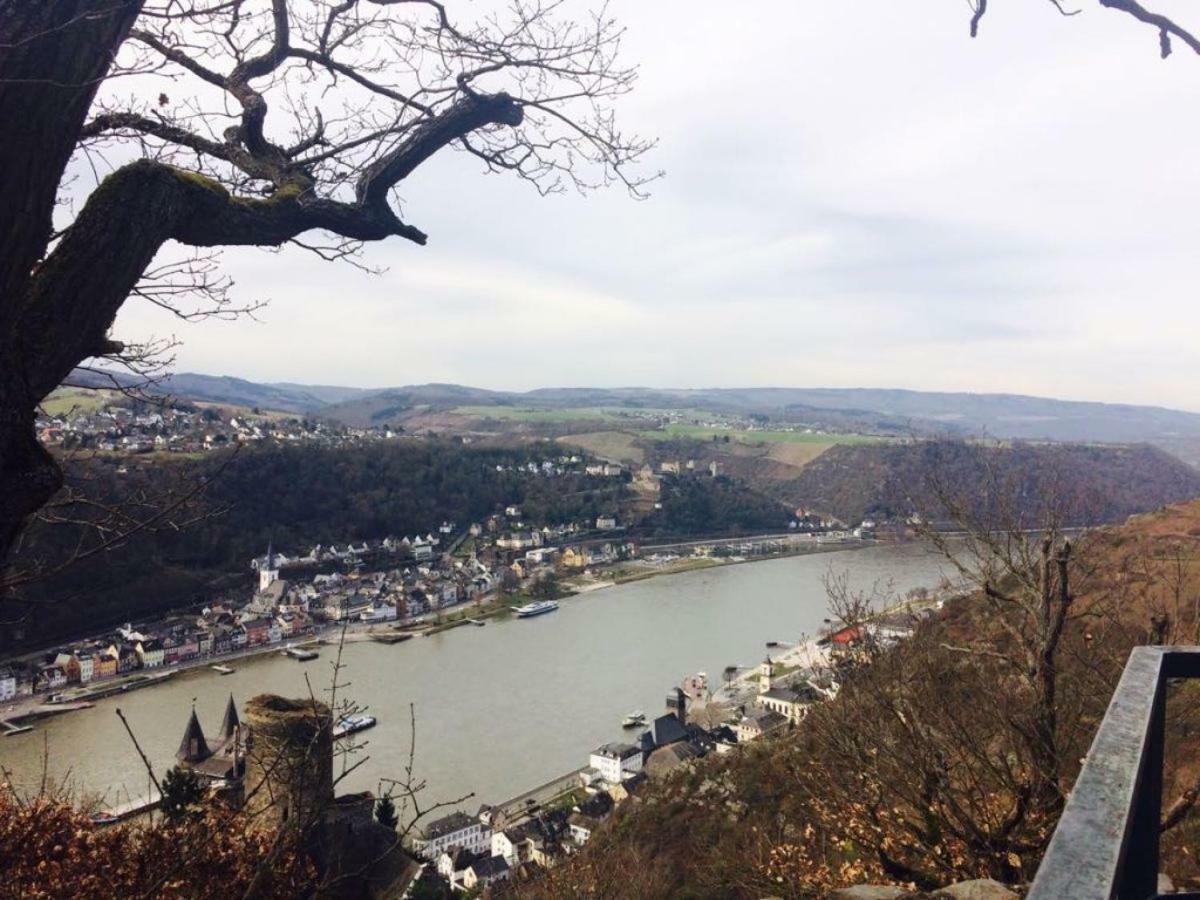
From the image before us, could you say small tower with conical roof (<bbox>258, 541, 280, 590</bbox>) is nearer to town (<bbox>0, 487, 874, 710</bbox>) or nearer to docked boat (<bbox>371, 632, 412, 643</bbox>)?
town (<bbox>0, 487, 874, 710</bbox>)

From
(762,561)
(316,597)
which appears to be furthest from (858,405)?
(316,597)

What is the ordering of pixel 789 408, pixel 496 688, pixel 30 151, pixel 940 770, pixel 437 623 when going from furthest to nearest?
pixel 789 408, pixel 437 623, pixel 496 688, pixel 940 770, pixel 30 151

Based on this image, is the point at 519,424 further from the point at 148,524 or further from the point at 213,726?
the point at 148,524

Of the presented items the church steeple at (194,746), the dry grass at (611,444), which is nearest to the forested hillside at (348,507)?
the dry grass at (611,444)

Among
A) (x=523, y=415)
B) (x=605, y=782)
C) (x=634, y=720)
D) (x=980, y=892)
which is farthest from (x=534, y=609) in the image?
(x=523, y=415)

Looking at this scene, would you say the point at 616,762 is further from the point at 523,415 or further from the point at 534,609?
the point at 523,415

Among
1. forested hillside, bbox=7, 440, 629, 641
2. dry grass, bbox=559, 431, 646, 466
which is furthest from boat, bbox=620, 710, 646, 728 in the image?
dry grass, bbox=559, 431, 646, 466
